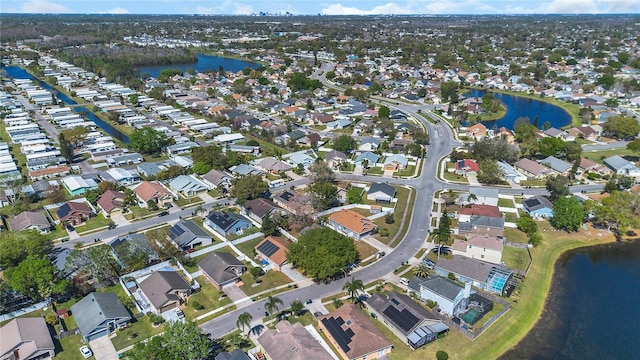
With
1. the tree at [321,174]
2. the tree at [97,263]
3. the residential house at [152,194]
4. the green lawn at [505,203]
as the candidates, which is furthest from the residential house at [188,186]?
the green lawn at [505,203]

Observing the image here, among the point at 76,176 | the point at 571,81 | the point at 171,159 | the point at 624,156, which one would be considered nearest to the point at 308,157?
the point at 171,159

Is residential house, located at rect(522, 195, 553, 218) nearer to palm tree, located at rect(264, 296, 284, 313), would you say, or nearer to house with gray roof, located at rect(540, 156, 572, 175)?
house with gray roof, located at rect(540, 156, 572, 175)

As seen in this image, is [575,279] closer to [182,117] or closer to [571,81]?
[182,117]

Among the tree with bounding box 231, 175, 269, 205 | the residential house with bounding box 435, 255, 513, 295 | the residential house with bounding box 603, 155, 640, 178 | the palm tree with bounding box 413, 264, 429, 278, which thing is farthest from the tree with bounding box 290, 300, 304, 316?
the residential house with bounding box 603, 155, 640, 178

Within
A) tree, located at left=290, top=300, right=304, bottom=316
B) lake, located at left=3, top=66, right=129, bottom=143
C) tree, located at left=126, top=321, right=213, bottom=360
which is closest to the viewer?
tree, located at left=126, top=321, right=213, bottom=360

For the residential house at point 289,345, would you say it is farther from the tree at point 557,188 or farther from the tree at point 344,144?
the tree at point 344,144

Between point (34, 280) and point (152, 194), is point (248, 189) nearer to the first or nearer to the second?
point (152, 194)
